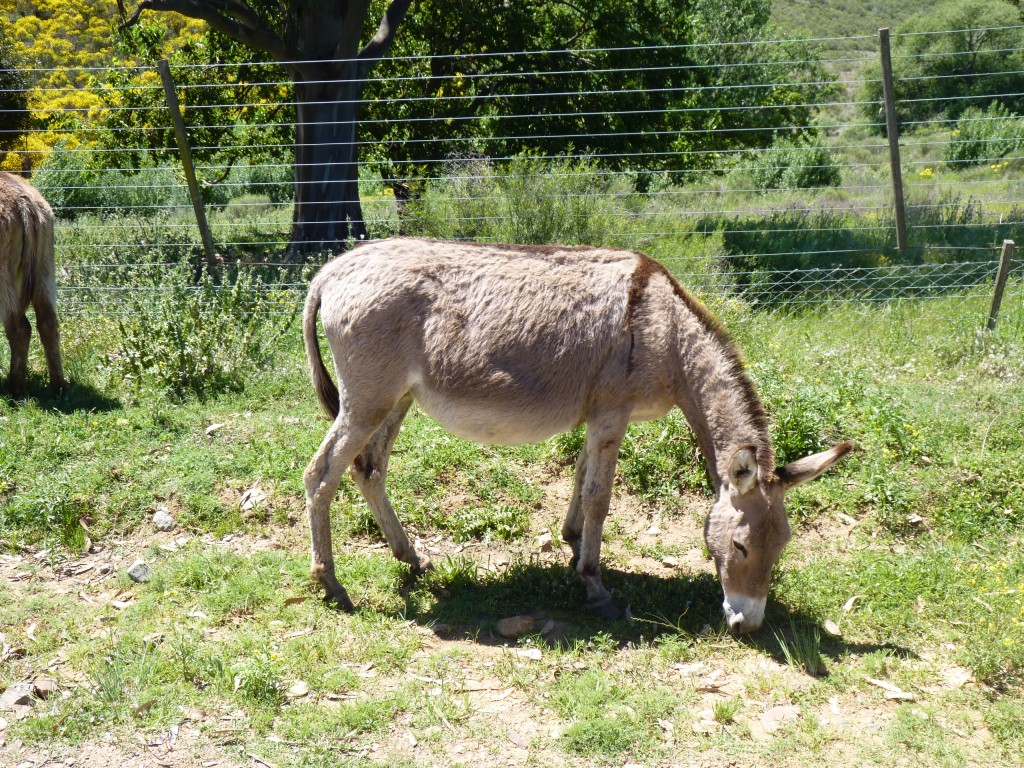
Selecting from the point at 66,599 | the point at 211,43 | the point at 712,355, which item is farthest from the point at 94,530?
the point at 211,43

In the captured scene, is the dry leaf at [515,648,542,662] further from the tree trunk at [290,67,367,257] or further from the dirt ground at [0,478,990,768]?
the tree trunk at [290,67,367,257]

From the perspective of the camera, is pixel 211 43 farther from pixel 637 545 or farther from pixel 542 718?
pixel 542 718

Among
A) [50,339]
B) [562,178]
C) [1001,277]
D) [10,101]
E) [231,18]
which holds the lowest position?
[50,339]

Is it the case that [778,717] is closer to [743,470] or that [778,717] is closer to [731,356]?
[743,470]

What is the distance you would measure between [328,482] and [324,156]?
7.62 m

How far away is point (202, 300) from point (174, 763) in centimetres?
535

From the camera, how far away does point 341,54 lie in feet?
37.7

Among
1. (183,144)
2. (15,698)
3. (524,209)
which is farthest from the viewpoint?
(524,209)

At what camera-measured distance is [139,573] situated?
18.2 feet

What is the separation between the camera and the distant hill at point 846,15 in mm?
47750

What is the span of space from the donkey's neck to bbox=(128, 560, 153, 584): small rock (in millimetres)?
3601

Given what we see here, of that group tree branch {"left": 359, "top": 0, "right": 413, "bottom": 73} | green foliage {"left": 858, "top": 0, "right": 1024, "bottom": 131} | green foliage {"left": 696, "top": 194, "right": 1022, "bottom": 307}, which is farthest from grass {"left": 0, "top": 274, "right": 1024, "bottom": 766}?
green foliage {"left": 858, "top": 0, "right": 1024, "bottom": 131}

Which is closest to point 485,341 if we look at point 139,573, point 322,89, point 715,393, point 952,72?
point 715,393

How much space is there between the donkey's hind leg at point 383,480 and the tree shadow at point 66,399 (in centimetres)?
312
